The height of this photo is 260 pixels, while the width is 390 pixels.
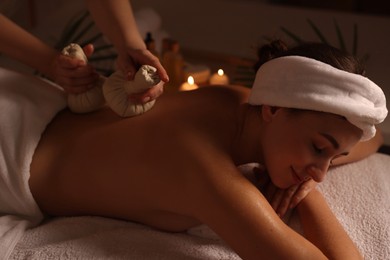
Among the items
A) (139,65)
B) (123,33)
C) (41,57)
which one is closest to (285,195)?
(139,65)

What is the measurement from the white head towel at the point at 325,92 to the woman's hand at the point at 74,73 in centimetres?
48

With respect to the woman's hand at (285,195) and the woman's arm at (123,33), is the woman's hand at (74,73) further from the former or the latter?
the woman's hand at (285,195)

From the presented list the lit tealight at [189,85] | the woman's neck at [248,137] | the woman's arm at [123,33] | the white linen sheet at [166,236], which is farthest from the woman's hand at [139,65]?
the lit tealight at [189,85]

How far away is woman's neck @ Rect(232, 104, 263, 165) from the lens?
116cm

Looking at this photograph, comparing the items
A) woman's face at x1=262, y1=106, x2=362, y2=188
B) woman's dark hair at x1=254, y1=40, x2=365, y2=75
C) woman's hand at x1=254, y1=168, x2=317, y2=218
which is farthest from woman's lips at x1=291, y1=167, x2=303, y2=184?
woman's dark hair at x1=254, y1=40, x2=365, y2=75

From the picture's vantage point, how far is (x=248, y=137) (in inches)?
46.2

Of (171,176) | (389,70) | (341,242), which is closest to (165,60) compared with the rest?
(389,70)

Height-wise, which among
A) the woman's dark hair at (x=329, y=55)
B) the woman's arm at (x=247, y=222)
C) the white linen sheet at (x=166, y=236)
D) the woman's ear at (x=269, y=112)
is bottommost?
the white linen sheet at (x=166, y=236)

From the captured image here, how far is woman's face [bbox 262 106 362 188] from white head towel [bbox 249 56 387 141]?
0.03 metres

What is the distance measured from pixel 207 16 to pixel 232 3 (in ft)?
0.47

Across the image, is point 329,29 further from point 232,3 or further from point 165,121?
point 165,121

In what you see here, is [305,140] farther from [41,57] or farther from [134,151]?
[41,57]

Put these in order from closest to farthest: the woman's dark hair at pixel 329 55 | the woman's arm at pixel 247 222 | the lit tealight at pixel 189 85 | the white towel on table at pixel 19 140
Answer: the woman's arm at pixel 247 222 < the woman's dark hair at pixel 329 55 < the white towel on table at pixel 19 140 < the lit tealight at pixel 189 85

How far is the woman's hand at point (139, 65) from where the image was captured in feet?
3.80
